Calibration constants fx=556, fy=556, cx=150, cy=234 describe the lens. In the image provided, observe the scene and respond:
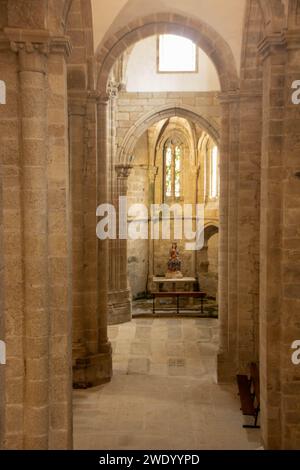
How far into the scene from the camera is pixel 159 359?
1191 centimetres

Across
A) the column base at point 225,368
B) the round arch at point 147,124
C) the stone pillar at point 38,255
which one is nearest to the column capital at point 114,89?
the round arch at point 147,124

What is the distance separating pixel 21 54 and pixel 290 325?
4207mm

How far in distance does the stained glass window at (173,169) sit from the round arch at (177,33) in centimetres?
1164

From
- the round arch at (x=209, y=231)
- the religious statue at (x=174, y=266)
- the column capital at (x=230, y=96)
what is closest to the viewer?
the column capital at (x=230, y=96)

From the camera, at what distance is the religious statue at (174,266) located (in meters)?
19.1

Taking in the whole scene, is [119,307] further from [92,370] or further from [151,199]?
[151,199]

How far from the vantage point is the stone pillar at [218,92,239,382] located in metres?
9.90

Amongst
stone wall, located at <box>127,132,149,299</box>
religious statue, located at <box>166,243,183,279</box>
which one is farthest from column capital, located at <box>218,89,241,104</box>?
stone wall, located at <box>127,132,149,299</box>

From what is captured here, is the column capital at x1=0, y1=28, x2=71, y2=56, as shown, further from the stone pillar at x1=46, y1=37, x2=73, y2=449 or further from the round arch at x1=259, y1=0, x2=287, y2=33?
the round arch at x1=259, y1=0, x2=287, y2=33

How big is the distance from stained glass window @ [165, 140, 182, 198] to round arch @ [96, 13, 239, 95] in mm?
11641

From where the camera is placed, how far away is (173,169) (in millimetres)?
21891

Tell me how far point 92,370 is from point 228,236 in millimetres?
3451

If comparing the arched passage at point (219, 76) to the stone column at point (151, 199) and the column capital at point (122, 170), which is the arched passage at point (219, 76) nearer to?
the column capital at point (122, 170)
